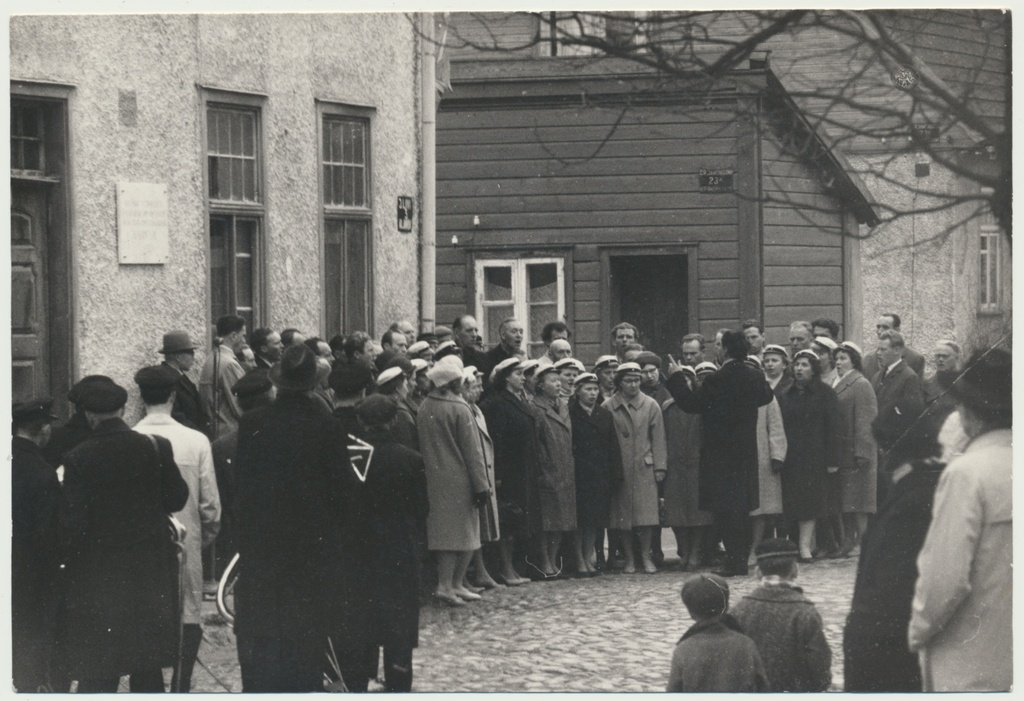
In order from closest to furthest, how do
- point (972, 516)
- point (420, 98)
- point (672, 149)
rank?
1. point (972, 516)
2. point (420, 98)
3. point (672, 149)

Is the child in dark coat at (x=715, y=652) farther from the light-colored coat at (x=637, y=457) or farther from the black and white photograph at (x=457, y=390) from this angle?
the light-colored coat at (x=637, y=457)

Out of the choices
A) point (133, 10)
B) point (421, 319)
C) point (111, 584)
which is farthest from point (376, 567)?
point (421, 319)

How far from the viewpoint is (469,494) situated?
10.1 m

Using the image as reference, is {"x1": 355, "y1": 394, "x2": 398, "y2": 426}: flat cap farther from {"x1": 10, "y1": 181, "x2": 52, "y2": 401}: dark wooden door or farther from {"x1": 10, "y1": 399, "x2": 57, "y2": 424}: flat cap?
{"x1": 10, "y1": 181, "x2": 52, "y2": 401}: dark wooden door

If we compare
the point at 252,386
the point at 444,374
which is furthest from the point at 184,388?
the point at 444,374

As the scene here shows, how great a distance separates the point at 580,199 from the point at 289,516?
1189 centimetres

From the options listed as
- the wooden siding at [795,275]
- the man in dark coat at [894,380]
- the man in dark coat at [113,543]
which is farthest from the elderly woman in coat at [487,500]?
the wooden siding at [795,275]

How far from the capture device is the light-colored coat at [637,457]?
37.8 ft

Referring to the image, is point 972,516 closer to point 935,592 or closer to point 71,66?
point 935,592

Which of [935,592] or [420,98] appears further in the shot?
[420,98]

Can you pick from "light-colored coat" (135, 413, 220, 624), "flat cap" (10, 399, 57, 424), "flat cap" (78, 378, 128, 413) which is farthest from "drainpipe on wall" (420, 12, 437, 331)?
"flat cap" (78, 378, 128, 413)

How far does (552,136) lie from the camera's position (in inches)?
698

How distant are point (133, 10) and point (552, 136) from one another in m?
9.16

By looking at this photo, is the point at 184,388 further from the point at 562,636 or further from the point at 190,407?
the point at 562,636
